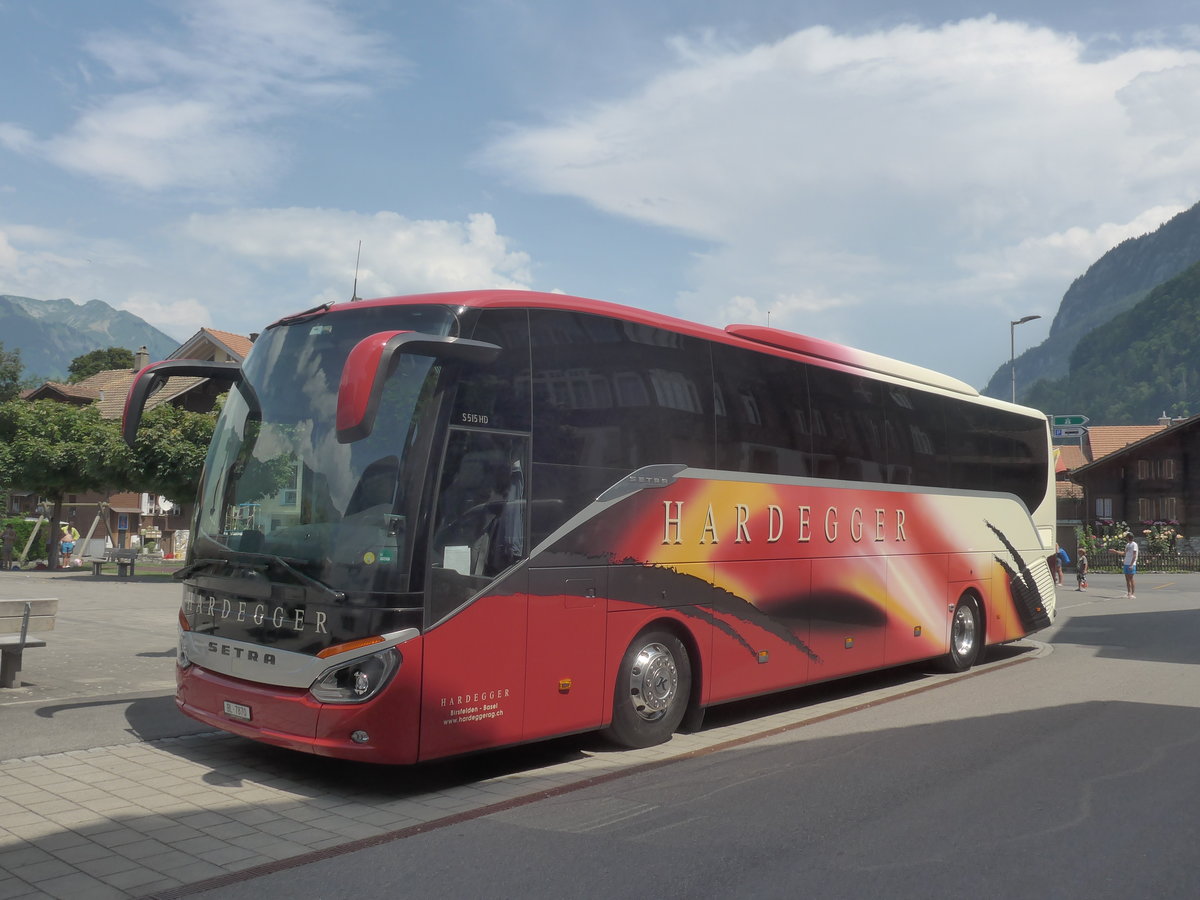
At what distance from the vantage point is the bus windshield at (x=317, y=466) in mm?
6582

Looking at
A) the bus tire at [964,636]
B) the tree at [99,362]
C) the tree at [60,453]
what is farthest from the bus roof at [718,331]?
the tree at [99,362]

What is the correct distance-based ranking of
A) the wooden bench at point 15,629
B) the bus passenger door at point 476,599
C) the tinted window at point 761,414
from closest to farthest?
the bus passenger door at point 476,599
the tinted window at point 761,414
the wooden bench at point 15,629

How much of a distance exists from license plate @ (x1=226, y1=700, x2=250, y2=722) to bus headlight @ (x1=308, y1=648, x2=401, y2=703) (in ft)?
2.71

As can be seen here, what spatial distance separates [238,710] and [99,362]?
91.3m

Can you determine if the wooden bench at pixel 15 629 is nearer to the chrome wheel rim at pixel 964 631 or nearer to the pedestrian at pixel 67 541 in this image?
the chrome wheel rim at pixel 964 631

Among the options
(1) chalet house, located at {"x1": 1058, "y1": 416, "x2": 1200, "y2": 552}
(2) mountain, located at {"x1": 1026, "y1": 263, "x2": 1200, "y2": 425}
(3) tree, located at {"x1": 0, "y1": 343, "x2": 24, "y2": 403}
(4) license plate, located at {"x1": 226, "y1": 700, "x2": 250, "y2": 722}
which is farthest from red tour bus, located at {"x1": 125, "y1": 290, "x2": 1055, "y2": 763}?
(2) mountain, located at {"x1": 1026, "y1": 263, "x2": 1200, "y2": 425}

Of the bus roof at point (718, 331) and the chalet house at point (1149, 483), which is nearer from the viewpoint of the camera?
the bus roof at point (718, 331)

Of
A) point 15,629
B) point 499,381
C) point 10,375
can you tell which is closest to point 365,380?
point 499,381

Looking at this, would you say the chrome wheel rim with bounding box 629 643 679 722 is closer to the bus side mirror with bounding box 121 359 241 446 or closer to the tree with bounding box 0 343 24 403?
the bus side mirror with bounding box 121 359 241 446

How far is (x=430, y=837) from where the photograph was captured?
585cm

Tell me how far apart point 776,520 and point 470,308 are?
3984mm

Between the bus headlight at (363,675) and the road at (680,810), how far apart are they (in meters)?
0.69

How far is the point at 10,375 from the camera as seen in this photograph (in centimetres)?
7881

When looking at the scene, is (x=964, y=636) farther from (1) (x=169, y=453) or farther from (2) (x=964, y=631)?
(1) (x=169, y=453)
